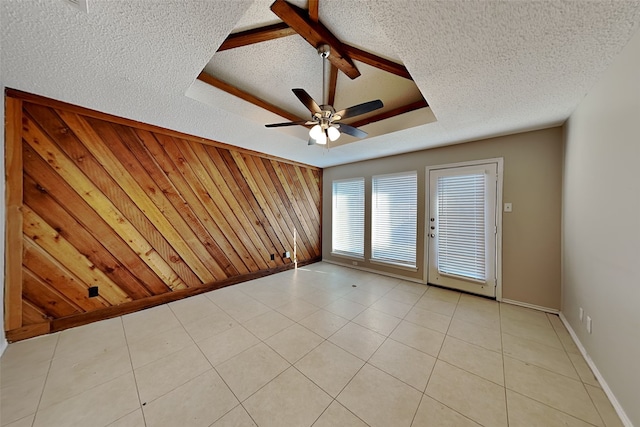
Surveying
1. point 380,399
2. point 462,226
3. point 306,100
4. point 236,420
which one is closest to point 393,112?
point 306,100

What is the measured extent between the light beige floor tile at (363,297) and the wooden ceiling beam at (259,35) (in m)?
3.15

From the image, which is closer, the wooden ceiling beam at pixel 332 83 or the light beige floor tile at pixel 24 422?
the light beige floor tile at pixel 24 422

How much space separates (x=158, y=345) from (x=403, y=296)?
10.1ft

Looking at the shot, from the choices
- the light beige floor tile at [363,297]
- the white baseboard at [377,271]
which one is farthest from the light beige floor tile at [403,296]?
the white baseboard at [377,271]

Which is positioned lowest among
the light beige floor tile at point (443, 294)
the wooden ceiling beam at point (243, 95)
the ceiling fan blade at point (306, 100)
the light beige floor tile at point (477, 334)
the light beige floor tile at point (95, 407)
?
the light beige floor tile at point (95, 407)

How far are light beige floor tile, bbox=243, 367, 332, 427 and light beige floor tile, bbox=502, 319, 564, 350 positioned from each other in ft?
7.19

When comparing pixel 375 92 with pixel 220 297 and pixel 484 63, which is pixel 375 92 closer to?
pixel 484 63

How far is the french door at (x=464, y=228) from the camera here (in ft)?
9.98

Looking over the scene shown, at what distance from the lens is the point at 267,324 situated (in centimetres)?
243

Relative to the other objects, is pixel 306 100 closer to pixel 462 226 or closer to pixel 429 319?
pixel 429 319

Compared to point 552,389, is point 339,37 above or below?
above

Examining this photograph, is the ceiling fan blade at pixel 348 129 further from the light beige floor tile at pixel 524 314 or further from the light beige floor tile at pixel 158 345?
the light beige floor tile at pixel 524 314

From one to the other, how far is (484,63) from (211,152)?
3.52 m

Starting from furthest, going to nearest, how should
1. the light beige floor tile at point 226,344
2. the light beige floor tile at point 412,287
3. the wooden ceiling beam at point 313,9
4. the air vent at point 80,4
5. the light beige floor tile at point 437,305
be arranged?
the light beige floor tile at point 412,287 → the light beige floor tile at point 437,305 → the light beige floor tile at point 226,344 → the wooden ceiling beam at point 313,9 → the air vent at point 80,4
